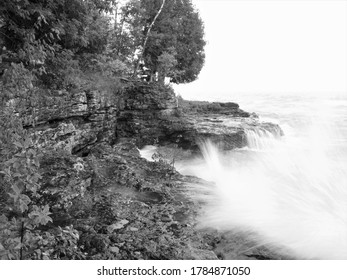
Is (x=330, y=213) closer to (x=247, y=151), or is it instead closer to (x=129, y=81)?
(x=247, y=151)

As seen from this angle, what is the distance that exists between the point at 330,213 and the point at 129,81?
35.2ft

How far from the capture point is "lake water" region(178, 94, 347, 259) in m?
6.36

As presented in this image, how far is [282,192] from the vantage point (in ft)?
28.9

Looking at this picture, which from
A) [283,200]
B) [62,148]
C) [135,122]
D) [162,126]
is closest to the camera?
[283,200]

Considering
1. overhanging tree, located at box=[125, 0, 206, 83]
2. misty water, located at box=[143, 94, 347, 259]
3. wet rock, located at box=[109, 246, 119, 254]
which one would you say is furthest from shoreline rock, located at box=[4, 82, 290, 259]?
overhanging tree, located at box=[125, 0, 206, 83]

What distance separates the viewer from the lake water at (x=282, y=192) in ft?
20.9

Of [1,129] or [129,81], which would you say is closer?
[1,129]

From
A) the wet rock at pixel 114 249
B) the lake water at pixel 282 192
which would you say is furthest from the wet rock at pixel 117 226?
the lake water at pixel 282 192

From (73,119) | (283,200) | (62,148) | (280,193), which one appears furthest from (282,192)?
(73,119)

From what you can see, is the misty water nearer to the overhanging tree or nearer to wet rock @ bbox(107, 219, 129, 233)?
wet rock @ bbox(107, 219, 129, 233)

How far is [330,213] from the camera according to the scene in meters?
7.39

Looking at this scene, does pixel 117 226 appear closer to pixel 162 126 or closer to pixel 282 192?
pixel 282 192

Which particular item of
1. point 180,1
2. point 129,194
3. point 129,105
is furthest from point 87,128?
point 180,1

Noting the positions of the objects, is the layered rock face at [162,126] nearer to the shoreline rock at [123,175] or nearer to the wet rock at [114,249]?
the shoreline rock at [123,175]
